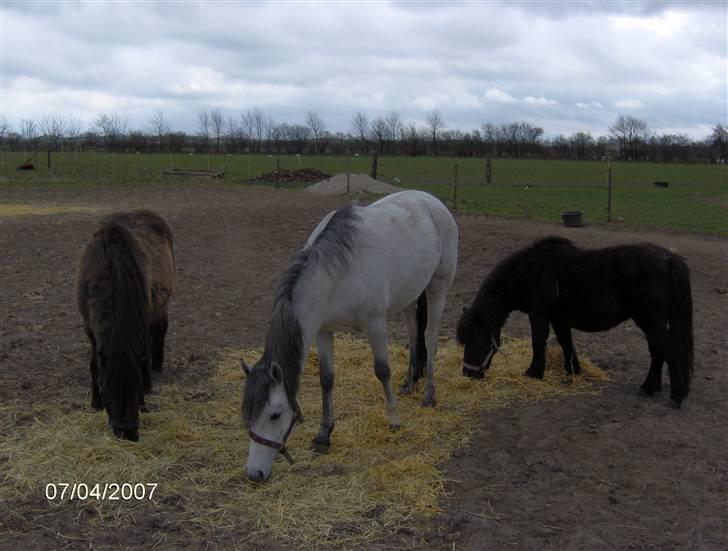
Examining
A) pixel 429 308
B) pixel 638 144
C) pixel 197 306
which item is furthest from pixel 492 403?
pixel 638 144

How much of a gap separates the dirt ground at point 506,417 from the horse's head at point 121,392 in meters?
0.86

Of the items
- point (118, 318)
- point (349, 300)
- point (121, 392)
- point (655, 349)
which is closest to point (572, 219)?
point (655, 349)

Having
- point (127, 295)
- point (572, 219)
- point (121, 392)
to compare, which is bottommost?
point (121, 392)

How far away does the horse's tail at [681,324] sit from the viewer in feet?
17.2

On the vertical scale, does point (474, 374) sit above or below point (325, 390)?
below

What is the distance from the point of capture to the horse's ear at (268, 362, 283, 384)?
3.86m

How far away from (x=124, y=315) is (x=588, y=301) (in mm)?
3663

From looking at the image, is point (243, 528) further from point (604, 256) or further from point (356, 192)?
point (356, 192)

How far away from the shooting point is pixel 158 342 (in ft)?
19.9

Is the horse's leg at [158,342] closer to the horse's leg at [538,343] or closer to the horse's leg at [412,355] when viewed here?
the horse's leg at [412,355]

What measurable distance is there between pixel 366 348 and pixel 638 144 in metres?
74.5

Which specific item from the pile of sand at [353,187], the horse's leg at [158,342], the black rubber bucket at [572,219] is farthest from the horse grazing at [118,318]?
the pile of sand at [353,187]

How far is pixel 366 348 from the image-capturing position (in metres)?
6.90

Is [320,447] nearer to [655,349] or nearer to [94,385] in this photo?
[94,385]
